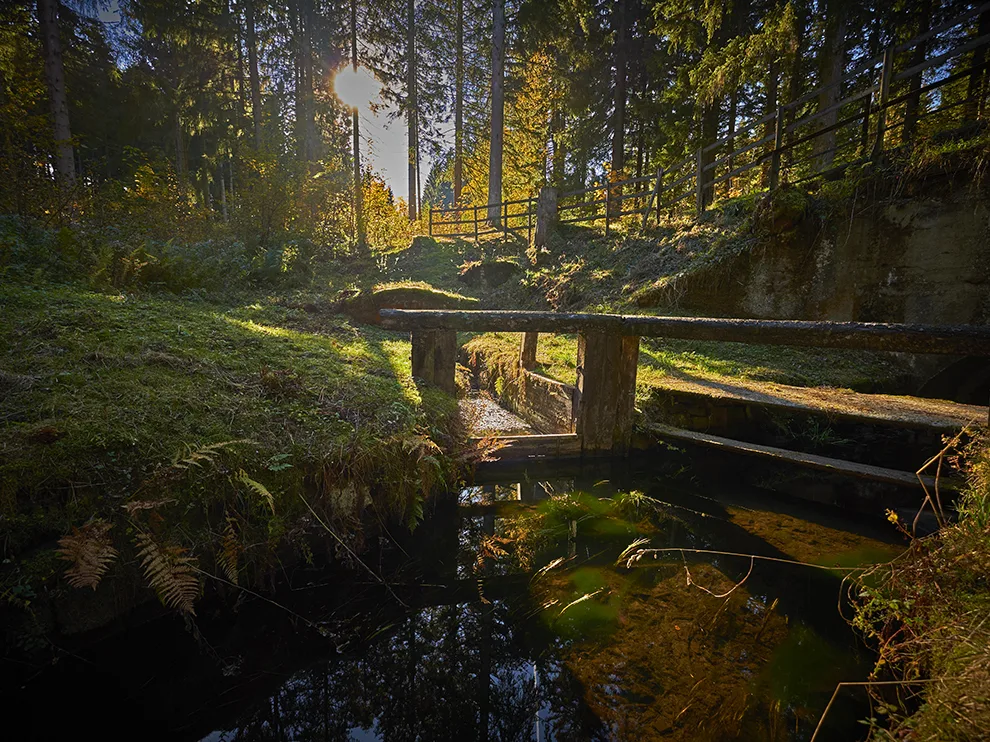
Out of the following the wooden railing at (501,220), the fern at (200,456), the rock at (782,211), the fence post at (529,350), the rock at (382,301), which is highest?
the wooden railing at (501,220)

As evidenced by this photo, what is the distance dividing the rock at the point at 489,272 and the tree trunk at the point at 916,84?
9003 mm

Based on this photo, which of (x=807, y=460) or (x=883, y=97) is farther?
(x=883, y=97)

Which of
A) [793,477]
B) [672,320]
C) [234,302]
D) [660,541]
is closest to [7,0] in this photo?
[234,302]

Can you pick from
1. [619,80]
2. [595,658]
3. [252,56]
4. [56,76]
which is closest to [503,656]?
[595,658]

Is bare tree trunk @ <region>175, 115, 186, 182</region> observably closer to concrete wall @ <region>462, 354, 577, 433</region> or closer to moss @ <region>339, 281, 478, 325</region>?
moss @ <region>339, 281, 478, 325</region>

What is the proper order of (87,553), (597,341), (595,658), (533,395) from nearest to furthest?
(87,553)
(595,658)
(597,341)
(533,395)

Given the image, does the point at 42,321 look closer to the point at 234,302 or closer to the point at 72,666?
the point at 72,666

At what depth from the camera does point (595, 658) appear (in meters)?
2.54

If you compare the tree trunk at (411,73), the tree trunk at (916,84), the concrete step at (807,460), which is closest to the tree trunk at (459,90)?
the tree trunk at (411,73)

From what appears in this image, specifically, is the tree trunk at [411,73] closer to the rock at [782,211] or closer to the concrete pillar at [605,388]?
the rock at [782,211]

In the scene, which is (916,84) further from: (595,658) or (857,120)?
(595,658)

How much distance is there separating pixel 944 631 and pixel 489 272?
13.6 metres

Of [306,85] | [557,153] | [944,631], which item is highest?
[306,85]

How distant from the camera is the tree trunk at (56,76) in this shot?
11.4 metres
